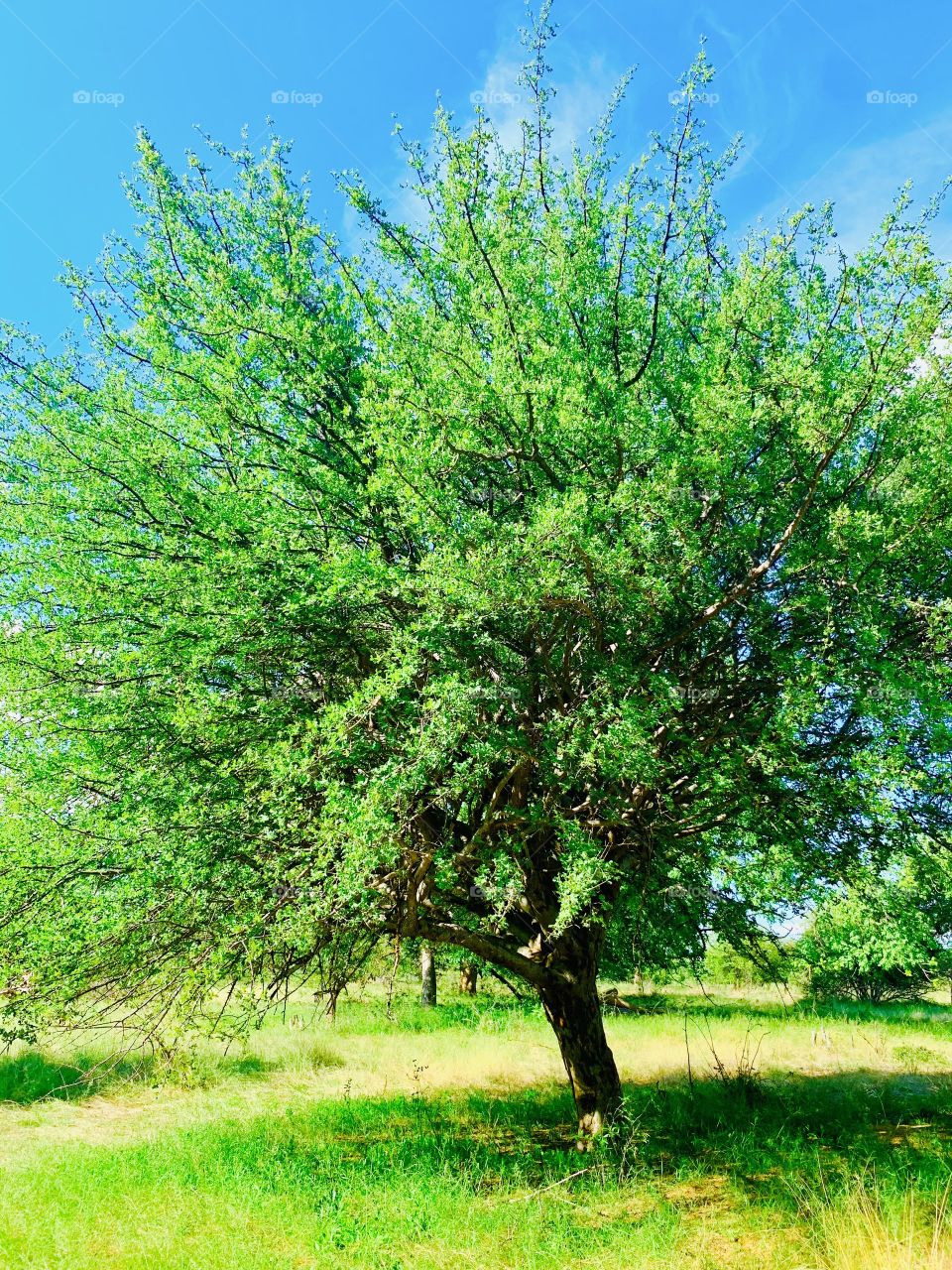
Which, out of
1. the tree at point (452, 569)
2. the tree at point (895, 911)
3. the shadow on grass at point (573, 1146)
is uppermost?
the tree at point (452, 569)

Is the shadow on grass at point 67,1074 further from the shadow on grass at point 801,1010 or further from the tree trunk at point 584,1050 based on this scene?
the shadow on grass at point 801,1010

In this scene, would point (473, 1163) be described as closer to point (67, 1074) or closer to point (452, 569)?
point (452, 569)

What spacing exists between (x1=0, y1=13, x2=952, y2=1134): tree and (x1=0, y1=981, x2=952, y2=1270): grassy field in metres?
1.99

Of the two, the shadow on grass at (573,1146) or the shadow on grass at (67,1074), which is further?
the shadow on grass at (67,1074)

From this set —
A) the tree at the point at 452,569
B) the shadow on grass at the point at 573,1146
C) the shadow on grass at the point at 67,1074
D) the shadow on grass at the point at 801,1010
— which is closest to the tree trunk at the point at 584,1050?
the shadow on grass at the point at 573,1146

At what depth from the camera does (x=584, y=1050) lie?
872cm

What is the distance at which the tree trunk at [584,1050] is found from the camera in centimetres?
871

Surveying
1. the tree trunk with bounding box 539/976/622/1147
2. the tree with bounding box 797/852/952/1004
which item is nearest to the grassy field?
the tree trunk with bounding box 539/976/622/1147

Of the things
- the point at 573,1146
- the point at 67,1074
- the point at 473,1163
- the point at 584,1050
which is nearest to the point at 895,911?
the point at 584,1050

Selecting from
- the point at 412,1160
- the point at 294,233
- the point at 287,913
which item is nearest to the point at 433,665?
the point at 287,913

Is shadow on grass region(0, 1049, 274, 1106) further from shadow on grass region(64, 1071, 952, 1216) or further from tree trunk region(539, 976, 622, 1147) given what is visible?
tree trunk region(539, 976, 622, 1147)

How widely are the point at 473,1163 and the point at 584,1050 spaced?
1.71m

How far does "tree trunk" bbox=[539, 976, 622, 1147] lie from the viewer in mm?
8711

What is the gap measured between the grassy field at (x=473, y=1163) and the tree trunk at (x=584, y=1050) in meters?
0.45
